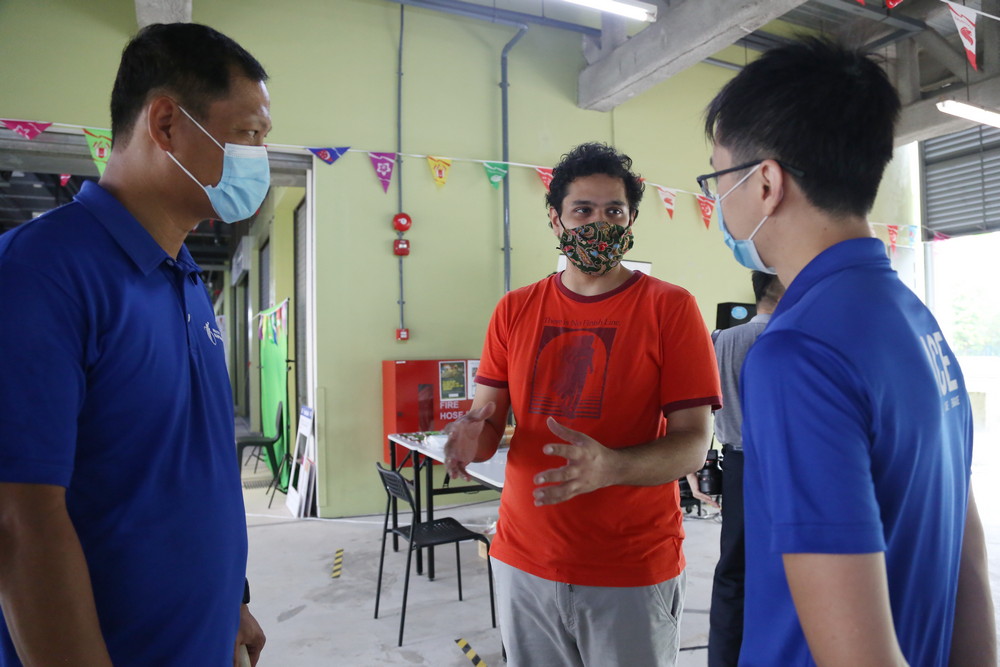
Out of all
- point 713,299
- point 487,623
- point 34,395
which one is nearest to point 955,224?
point 713,299

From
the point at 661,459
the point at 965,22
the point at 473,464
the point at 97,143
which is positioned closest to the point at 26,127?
the point at 97,143

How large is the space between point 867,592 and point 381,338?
4918 millimetres

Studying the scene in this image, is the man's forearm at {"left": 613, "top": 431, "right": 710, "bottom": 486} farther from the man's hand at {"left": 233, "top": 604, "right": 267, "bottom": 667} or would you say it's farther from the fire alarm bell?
the fire alarm bell

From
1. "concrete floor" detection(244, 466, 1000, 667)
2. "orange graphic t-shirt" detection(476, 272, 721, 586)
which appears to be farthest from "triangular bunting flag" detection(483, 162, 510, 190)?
"orange graphic t-shirt" detection(476, 272, 721, 586)

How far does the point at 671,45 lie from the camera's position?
5078 mm

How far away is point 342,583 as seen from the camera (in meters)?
3.78

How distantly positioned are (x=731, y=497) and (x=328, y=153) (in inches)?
160

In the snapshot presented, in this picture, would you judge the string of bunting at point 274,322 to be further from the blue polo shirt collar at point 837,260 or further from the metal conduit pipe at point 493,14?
the blue polo shirt collar at point 837,260

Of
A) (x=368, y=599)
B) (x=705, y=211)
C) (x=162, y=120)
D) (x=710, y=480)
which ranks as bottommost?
(x=368, y=599)

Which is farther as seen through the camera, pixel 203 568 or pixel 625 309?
pixel 625 309

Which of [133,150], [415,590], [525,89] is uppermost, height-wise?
[525,89]

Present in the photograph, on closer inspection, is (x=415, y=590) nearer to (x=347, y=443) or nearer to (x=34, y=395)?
(x=347, y=443)

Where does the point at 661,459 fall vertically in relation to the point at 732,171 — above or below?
below

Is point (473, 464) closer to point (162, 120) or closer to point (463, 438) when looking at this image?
point (463, 438)
